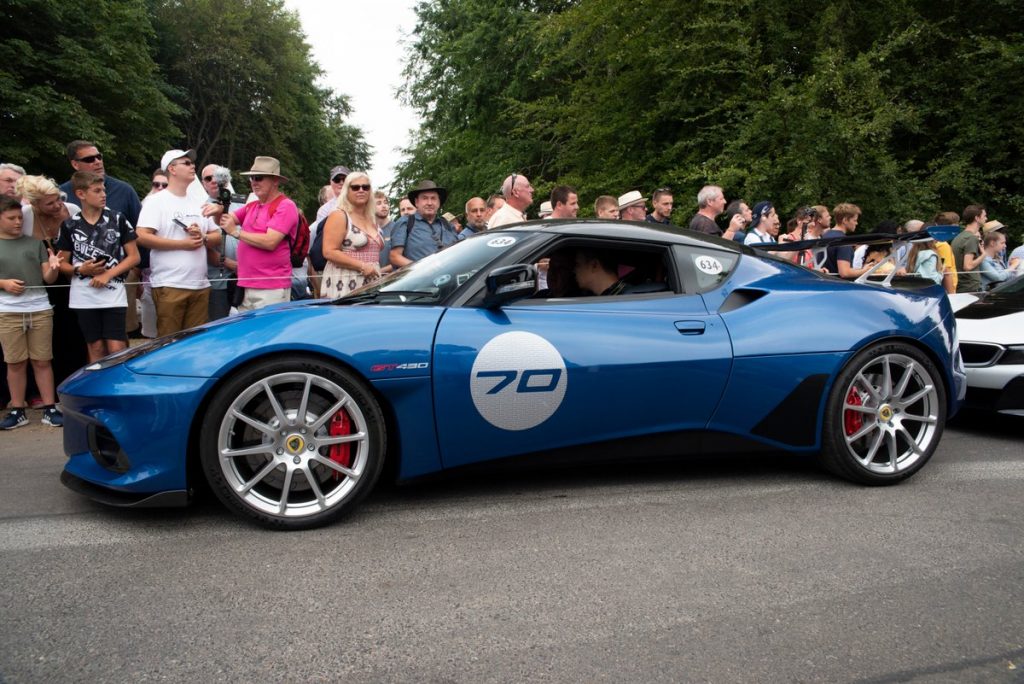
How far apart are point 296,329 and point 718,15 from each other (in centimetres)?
1472

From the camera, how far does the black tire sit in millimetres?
4434

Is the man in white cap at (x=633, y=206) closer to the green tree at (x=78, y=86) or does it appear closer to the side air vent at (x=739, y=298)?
the side air vent at (x=739, y=298)

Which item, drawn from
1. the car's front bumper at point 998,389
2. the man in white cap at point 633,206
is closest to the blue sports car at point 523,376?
the car's front bumper at point 998,389

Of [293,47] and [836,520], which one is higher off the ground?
[293,47]

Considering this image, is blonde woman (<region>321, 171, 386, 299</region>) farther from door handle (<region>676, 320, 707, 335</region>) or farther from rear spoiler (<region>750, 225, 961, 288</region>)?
door handle (<region>676, 320, 707, 335</region>)

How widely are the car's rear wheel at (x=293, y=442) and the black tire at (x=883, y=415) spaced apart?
223 centimetres

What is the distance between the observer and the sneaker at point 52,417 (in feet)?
20.2

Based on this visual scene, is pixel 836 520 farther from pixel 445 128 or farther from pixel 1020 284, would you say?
pixel 445 128

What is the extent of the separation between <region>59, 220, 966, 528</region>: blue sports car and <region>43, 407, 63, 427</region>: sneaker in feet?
8.39

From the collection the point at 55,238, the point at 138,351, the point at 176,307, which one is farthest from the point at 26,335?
the point at 138,351

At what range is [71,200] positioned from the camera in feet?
23.1

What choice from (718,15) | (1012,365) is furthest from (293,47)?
(1012,365)

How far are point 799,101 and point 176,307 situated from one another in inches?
452

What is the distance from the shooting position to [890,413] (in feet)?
15.0
